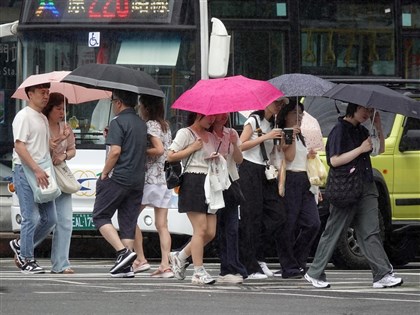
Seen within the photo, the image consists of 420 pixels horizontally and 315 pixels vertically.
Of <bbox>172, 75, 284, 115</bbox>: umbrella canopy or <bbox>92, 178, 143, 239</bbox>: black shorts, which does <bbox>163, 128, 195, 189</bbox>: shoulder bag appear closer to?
<bbox>172, 75, 284, 115</bbox>: umbrella canopy

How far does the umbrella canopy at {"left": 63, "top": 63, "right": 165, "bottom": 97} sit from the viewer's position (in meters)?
13.0

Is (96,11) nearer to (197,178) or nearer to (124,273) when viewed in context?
(124,273)

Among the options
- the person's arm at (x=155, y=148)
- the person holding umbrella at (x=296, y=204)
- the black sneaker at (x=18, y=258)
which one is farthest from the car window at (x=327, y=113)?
the black sneaker at (x=18, y=258)

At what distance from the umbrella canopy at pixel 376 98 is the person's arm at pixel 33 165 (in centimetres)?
263

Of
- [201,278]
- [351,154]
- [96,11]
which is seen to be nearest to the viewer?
[351,154]

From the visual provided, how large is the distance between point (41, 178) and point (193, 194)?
1.62m

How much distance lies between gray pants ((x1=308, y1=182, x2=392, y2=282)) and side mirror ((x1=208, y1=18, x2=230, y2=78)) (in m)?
4.11

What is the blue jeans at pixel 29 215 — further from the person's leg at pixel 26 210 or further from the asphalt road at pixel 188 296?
the asphalt road at pixel 188 296

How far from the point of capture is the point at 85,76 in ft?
43.4

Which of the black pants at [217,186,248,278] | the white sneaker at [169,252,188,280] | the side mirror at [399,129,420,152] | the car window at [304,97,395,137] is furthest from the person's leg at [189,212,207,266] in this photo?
the side mirror at [399,129,420,152]

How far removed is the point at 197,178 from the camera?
490 inches

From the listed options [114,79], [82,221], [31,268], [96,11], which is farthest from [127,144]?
[96,11]

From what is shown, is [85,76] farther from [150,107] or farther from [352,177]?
[352,177]

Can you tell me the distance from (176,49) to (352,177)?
16.5 feet
